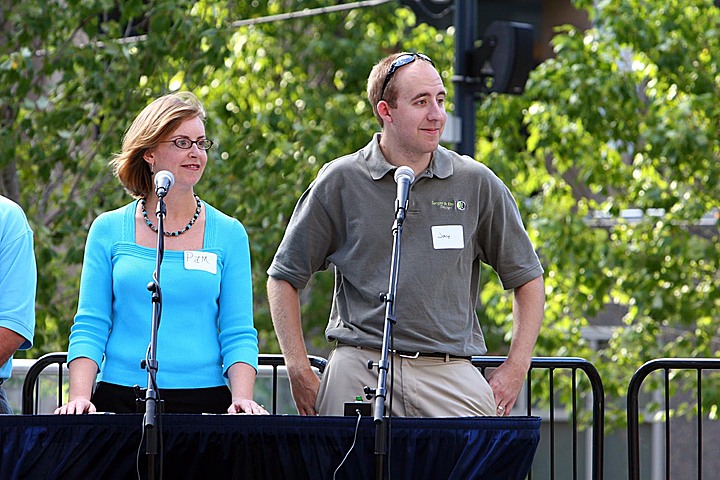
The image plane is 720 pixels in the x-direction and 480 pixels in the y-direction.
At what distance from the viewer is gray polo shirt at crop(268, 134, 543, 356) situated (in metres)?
4.72

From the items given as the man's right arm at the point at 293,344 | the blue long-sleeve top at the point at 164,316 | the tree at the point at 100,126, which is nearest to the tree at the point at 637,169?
the tree at the point at 100,126

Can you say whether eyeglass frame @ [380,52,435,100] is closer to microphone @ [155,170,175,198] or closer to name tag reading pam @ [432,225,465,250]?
name tag reading pam @ [432,225,465,250]

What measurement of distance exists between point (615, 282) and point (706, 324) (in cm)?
85

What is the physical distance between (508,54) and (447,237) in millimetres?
4189

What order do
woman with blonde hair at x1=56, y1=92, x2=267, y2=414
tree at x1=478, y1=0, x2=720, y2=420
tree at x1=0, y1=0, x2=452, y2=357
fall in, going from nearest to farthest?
1. woman with blonde hair at x1=56, y1=92, x2=267, y2=414
2. tree at x1=0, y1=0, x2=452, y2=357
3. tree at x1=478, y1=0, x2=720, y2=420

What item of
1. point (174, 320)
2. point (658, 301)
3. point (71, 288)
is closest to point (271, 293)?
point (174, 320)

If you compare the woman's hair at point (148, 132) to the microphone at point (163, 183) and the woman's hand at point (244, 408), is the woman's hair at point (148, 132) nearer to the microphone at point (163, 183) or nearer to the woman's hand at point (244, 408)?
the microphone at point (163, 183)

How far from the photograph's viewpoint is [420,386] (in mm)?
4730

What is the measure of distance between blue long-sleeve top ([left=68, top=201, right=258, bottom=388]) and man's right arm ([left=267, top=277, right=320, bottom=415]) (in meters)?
0.32

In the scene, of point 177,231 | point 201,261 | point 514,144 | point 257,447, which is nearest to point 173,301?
point 201,261

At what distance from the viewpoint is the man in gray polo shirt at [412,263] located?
4.73 meters

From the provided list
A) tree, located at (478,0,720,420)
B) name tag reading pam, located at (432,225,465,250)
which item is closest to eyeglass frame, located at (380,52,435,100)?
name tag reading pam, located at (432,225,465,250)

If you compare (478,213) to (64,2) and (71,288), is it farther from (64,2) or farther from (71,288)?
(71,288)

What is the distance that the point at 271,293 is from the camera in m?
5.02
